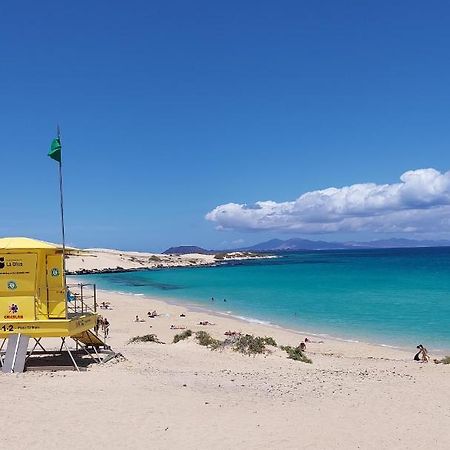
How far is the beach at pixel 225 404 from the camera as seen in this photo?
409 inches

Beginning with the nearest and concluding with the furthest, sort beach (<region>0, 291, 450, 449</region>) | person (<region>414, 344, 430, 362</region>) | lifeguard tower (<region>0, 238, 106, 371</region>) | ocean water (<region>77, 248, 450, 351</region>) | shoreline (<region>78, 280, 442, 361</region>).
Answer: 1. beach (<region>0, 291, 450, 449</region>)
2. lifeguard tower (<region>0, 238, 106, 371</region>)
3. person (<region>414, 344, 430, 362</region>)
4. shoreline (<region>78, 280, 442, 361</region>)
5. ocean water (<region>77, 248, 450, 351</region>)

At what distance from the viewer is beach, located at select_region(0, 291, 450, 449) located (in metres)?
10.4

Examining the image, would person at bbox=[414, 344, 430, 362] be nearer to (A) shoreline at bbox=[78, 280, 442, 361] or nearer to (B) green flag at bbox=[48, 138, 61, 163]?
(A) shoreline at bbox=[78, 280, 442, 361]

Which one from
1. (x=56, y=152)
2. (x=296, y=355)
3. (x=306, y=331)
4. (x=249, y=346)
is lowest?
(x=306, y=331)

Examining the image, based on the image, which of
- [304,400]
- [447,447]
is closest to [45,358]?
[304,400]

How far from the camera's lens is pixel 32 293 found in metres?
15.8

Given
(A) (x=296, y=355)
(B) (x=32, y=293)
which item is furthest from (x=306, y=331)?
(B) (x=32, y=293)

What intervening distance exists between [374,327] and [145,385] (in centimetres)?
2241

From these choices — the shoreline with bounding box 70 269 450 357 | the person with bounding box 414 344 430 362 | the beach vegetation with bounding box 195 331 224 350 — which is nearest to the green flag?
the beach vegetation with bounding box 195 331 224 350

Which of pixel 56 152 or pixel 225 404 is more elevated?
pixel 56 152

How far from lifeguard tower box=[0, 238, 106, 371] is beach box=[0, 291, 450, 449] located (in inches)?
51.5

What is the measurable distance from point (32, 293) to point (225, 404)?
7.00 metres

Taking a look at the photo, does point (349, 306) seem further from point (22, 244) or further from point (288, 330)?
point (22, 244)

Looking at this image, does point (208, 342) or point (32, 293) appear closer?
point (32, 293)
